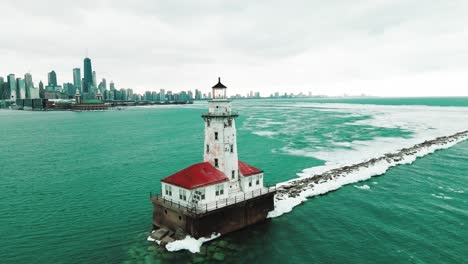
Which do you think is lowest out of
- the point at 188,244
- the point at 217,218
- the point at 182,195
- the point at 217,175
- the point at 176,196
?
the point at 188,244

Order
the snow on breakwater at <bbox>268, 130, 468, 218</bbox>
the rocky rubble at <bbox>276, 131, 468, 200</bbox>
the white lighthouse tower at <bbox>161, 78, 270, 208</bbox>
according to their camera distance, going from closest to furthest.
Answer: the white lighthouse tower at <bbox>161, 78, 270, 208</bbox> < the snow on breakwater at <bbox>268, 130, 468, 218</bbox> < the rocky rubble at <bbox>276, 131, 468, 200</bbox>

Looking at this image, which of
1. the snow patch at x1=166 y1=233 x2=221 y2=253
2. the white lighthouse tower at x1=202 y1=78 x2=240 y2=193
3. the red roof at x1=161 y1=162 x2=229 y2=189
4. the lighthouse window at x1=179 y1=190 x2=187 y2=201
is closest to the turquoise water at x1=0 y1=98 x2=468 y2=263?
the snow patch at x1=166 y1=233 x2=221 y2=253

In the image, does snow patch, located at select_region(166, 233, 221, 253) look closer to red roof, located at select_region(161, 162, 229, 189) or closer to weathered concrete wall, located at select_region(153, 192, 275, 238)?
weathered concrete wall, located at select_region(153, 192, 275, 238)

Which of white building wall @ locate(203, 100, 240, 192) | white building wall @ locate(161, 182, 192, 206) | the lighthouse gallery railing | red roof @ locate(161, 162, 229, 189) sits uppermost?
white building wall @ locate(203, 100, 240, 192)

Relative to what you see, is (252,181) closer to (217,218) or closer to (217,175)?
(217,175)

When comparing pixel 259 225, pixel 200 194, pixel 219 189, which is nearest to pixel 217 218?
pixel 200 194

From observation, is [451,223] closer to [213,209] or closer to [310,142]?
[213,209]
